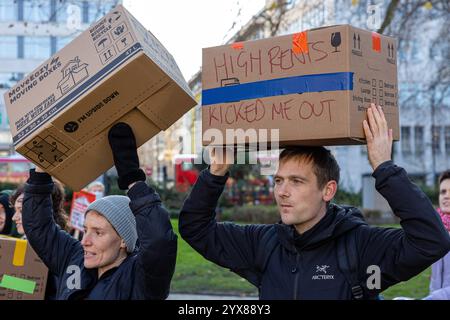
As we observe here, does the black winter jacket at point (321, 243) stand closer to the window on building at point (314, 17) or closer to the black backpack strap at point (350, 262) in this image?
the black backpack strap at point (350, 262)

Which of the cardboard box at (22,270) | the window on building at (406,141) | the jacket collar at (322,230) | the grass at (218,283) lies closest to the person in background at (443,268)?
the jacket collar at (322,230)

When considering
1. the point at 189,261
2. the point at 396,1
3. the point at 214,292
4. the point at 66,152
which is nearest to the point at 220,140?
the point at 66,152

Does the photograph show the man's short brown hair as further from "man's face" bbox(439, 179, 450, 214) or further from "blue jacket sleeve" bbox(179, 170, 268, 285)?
"man's face" bbox(439, 179, 450, 214)

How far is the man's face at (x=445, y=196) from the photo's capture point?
4597 millimetres

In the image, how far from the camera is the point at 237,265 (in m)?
2.97

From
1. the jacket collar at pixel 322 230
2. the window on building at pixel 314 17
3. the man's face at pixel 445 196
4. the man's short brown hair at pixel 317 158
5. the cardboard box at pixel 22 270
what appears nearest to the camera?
the jacket collar at pixel 322 230

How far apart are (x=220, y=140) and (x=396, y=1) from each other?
33.3ft

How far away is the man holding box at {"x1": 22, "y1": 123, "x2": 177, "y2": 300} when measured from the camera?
9.12 ft

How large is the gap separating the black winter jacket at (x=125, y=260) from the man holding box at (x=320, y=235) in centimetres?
25

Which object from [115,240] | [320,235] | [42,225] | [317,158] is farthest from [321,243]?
[42,225]

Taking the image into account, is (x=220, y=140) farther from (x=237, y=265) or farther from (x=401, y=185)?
(x=401, y=185)

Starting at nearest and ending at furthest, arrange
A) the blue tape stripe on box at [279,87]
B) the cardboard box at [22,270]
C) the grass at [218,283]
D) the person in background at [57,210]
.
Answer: the blue tape stripe on box at [279,87] < the cardboard box at [22,270] < the person in background at [57,210] < the grass at [218,283]

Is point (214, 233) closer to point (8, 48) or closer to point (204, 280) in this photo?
point (204, 280)

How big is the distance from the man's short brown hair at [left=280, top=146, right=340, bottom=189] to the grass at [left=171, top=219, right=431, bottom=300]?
5.71 m
